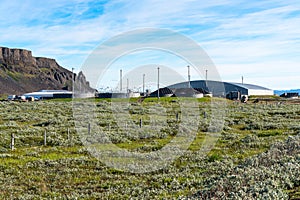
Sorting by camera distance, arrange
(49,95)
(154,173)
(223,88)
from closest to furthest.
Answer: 1. (154,173)
2. (223,88)
3. (49,95)

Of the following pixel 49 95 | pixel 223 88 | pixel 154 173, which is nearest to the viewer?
pixel 154 173

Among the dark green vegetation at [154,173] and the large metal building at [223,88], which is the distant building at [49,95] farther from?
the dark green vegetation at [154,173]

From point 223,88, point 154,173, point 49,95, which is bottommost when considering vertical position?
point 154,173

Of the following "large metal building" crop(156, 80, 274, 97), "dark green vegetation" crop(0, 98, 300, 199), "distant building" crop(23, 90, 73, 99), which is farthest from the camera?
"large metal building" crop(156, 80, 274, 97)

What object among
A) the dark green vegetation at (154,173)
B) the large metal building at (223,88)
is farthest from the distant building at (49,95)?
the dark green vegetation at (154,173)

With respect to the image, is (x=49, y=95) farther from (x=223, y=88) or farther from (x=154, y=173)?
(x=154, y=173)

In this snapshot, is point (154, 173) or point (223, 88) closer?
point (154, 173)

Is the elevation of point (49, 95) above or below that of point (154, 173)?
above

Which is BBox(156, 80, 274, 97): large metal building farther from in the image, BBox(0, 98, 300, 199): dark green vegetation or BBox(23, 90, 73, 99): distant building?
BBox(0, 98, 300, 199): dark green vegetation

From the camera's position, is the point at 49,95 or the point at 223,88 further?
the point at 49,95

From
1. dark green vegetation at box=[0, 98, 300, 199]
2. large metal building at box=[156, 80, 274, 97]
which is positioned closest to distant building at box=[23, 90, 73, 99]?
large metal building at box=[156, 80, 274, 97]

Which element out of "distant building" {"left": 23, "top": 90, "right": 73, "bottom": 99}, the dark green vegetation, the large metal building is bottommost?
the dark green vegetation

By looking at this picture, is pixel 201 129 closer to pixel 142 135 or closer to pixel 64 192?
pixel 142 135

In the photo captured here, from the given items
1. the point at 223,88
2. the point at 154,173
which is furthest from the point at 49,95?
the point at 154,173
